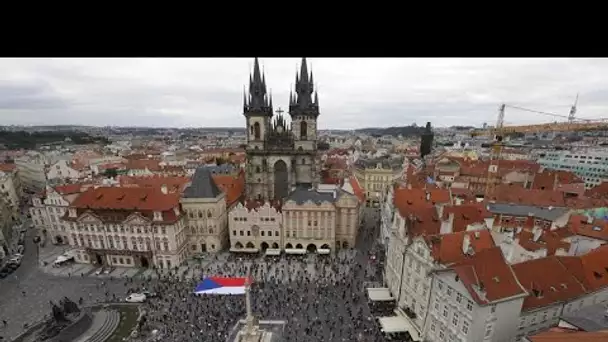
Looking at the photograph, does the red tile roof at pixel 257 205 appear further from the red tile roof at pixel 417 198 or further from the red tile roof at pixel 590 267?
the red tile roof at pixel 590 267

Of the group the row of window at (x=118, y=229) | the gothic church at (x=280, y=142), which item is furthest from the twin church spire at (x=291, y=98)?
the row of window at (x=118, y=229)

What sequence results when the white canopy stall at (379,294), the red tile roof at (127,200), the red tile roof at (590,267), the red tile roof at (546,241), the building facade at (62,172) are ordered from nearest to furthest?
the red tile roof at (590,267)
the red tile roof at (546,241)
the white canopy stall at (379,294)
the red tile roof at (127,200)
the building facade at (62,172)

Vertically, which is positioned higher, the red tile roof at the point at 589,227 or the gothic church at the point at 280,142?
the gothic church at the point at 280,142

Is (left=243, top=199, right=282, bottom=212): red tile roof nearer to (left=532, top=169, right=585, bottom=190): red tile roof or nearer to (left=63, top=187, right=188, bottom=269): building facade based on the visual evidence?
(left=63, top=187, right=188, bottom=269): building facade

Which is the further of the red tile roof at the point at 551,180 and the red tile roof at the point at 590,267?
the red tile roof at the point at 551,180

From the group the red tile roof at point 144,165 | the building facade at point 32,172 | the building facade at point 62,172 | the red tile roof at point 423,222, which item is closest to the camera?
the red tile roof at point 423,222

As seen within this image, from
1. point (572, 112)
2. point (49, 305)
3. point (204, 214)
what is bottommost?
point (49, 305)
